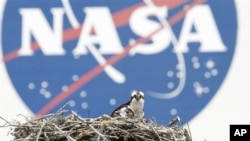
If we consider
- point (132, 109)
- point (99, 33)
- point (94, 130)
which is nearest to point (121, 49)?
point (99, 33)

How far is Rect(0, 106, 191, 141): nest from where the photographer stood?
22.8 ft

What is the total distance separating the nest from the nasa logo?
4691mm

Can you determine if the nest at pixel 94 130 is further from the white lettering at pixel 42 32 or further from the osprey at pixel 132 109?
the white lettering at pixel 42 32

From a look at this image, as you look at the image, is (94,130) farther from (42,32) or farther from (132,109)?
(42,32)

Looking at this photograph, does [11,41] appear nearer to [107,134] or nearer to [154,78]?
[154,78]

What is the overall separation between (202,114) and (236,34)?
77 cm

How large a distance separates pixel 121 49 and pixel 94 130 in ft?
16.6

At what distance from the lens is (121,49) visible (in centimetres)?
1198

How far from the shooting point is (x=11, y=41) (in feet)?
39.8

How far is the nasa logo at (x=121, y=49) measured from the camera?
11867 millimetres

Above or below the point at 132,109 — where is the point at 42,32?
above

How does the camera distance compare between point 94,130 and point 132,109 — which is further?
point 132,109

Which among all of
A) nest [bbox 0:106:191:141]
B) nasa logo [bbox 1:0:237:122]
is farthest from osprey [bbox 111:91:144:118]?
nasa logo [bbox 1:0:237:122]

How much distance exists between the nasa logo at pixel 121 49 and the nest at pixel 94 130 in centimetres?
469
